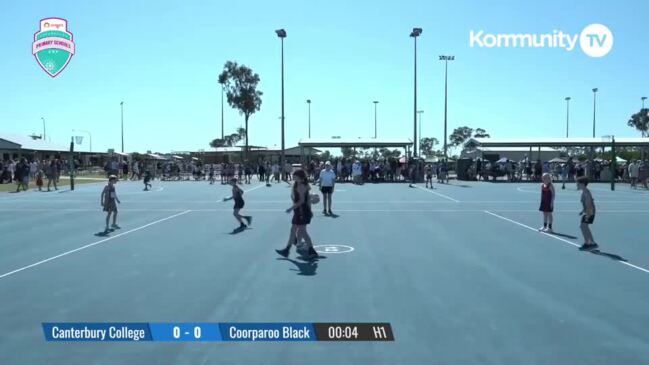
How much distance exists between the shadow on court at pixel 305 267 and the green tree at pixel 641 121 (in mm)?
116123

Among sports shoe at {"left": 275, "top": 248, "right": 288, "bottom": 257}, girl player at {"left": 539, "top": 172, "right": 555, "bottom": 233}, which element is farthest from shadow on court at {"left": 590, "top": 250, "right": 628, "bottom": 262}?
sports shoe at {"left": 275, "top": 248, "right": 288, "bottom": 257}

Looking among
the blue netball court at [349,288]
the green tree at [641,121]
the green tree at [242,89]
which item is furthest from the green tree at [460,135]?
the blue netball court at [349,288]

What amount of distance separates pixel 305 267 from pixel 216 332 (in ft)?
11.3

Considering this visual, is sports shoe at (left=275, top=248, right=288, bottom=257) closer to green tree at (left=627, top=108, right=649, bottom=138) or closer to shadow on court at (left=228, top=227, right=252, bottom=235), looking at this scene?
shadow on court at (left=228, top=227, right=252, bottom=235)

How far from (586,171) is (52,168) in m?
33.3

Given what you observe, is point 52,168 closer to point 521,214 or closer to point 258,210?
point 258,210

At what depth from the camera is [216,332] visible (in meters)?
5.77

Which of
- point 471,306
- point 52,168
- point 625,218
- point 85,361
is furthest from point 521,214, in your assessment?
point 52,168

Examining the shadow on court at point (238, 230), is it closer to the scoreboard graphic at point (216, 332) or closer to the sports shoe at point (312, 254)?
the sports shoe at point (312, 254)

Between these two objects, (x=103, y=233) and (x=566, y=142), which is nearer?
(x=103, y=233)

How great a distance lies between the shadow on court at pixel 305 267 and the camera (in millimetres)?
8638

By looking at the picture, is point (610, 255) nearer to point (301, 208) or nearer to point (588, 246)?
point (588, 246)

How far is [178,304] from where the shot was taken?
22.2 ft

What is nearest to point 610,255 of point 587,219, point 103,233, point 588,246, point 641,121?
point 588,246
